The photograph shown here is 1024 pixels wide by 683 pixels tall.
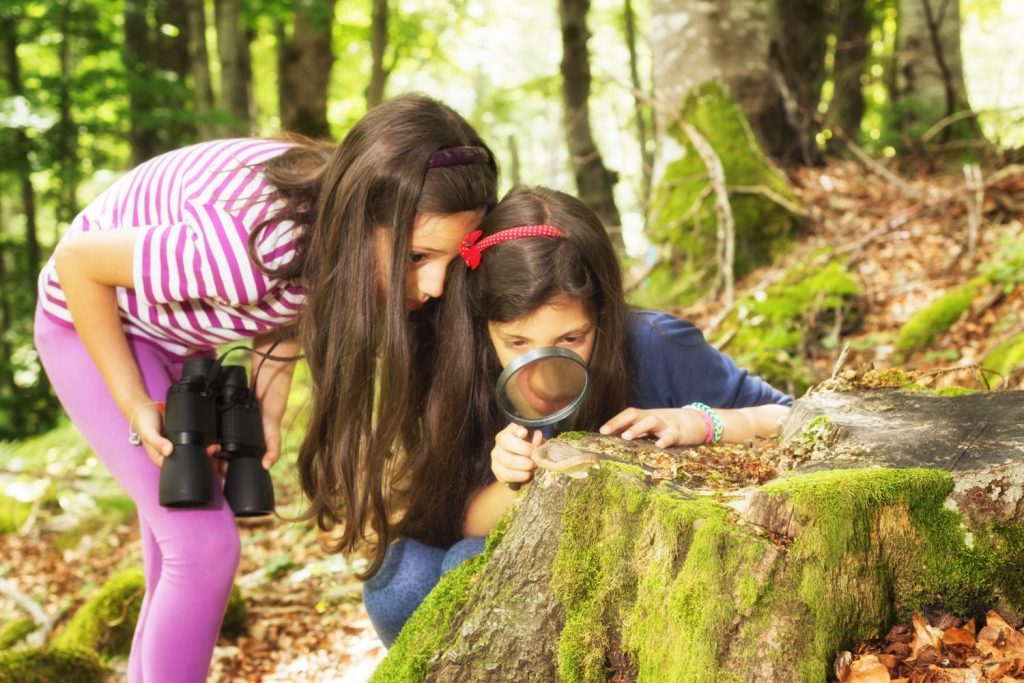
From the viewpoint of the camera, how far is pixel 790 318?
14.7 feet

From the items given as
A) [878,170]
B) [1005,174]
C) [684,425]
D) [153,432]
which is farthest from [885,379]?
[878,170]

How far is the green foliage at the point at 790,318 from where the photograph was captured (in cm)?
419

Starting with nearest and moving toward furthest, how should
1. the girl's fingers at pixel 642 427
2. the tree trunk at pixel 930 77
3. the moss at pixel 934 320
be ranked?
the girl's fingers at pixel 642 427
the moss at pixel 934 320
the tree trunk at pixel 930 77

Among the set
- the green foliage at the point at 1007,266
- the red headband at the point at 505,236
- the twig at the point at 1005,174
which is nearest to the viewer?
the red headband at the point at 505,236

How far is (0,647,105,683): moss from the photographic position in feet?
10.6

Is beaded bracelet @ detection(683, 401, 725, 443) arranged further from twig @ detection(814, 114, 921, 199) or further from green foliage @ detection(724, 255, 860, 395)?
twig @ detection(814, 114, 921, 199)

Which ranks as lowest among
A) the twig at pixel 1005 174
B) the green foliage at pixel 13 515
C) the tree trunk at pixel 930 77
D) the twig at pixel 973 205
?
the green foliage at pixel 13 515

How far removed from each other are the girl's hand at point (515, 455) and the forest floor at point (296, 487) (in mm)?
1202

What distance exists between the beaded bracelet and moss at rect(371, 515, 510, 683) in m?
0.65

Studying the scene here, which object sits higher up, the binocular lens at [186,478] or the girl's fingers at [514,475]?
the girl's fingers at [514,475]

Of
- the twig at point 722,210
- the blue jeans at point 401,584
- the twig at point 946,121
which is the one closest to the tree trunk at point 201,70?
the twig at point 722,210

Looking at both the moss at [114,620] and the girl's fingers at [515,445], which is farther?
the moss at [114,620]

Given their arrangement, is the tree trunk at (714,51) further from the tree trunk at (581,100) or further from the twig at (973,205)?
the tree trunk at (581,100)

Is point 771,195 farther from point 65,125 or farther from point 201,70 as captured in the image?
point 65,125
